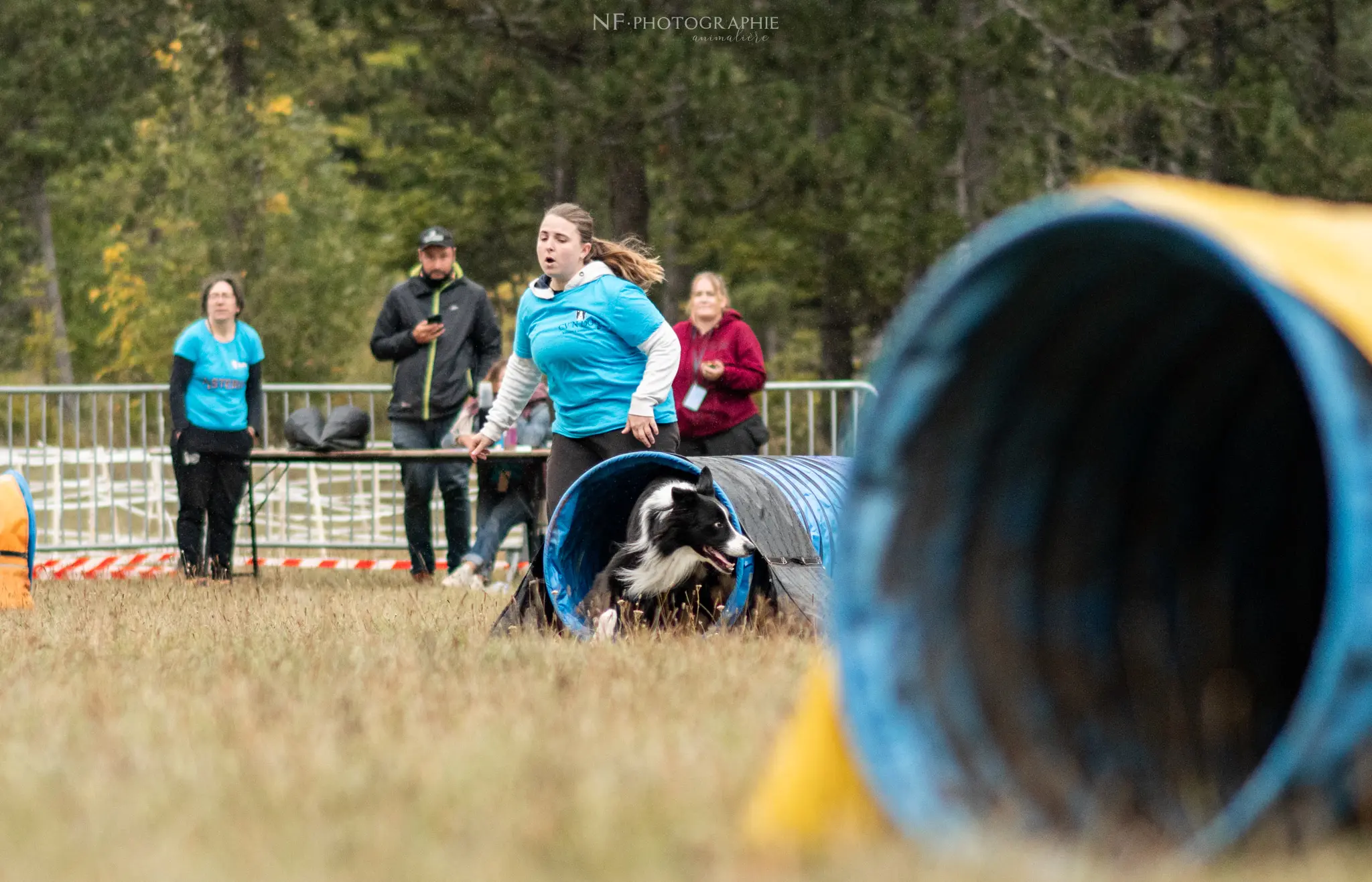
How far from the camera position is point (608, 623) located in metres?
7.86

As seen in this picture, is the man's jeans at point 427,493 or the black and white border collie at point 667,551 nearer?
the black and white border collie at point 667,551

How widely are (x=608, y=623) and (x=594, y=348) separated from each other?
4.97ft

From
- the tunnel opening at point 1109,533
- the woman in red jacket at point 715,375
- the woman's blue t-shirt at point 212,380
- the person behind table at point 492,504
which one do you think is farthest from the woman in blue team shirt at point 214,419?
the tunnel opening at point 1109,533

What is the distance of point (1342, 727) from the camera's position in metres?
3.25

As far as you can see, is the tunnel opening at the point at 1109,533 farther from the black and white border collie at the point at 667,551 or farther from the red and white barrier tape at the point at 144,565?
the red and white barrier tape at the point at 144,565

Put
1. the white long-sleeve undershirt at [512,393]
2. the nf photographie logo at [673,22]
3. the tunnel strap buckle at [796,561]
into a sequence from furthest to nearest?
1. the nf photographie logo at [673,22]
2. the white long-sleeve undershirt at [512,393]
3. the tunnel strap buckle at [796,561]

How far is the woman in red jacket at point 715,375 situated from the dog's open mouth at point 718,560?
3.34 m

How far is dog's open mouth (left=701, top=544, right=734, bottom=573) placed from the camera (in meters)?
8.13

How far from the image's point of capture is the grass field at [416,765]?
338 centimetres

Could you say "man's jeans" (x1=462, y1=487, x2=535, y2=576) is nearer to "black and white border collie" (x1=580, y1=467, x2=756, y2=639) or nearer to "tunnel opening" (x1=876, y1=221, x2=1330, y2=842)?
"black and white border collie" (x1=580, y1=467, x2=756, y2=639)

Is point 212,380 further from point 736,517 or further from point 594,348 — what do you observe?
point 736,517

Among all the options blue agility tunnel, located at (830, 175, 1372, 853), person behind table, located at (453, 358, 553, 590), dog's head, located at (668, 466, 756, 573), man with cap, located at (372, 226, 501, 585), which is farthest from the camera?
man with cap, located at (372, 226, 501, 585)

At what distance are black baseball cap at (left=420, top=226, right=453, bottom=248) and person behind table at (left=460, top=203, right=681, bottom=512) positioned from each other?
3.92m

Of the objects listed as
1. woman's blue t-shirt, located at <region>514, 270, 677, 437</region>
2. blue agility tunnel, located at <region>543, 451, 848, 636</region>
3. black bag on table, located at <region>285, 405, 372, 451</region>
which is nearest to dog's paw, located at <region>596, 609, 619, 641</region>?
blue agility tunnel, located at <region>543, 451, 848, 636</region>
